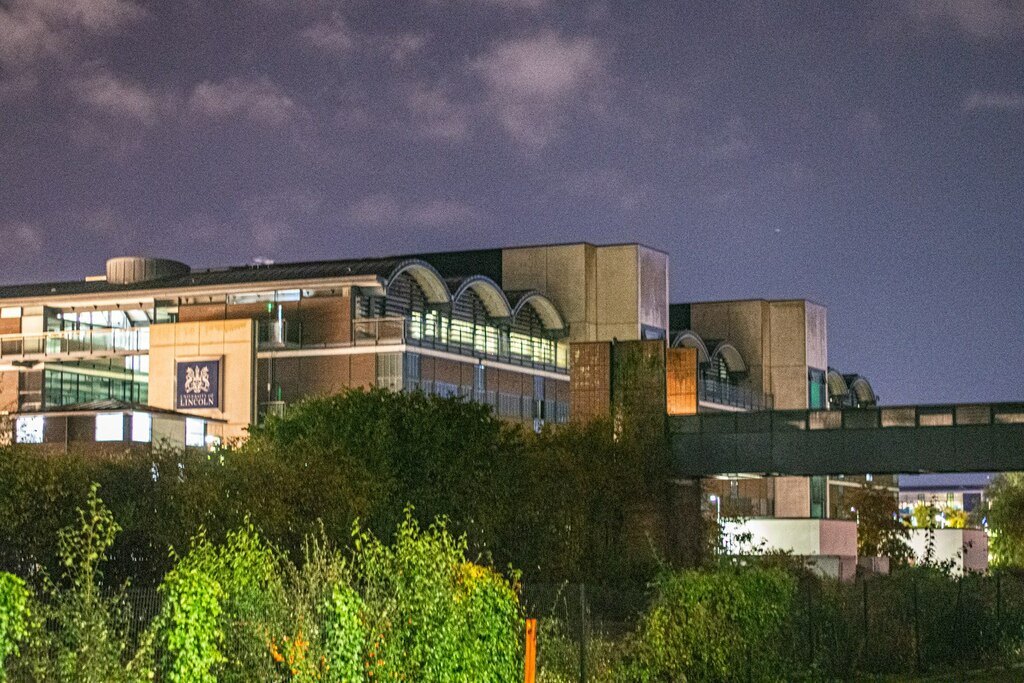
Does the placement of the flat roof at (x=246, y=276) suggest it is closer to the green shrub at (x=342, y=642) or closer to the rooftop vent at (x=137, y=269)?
the rooftop vent at (x=137, y=269)

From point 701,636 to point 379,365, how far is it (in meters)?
48.9

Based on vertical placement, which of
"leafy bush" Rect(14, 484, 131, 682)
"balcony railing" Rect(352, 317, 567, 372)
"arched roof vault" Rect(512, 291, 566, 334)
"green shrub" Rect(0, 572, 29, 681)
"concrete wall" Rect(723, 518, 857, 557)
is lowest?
"concrete wall" Rect(723, 518, 857, 557)

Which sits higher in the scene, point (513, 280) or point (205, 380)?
point (513, 280)

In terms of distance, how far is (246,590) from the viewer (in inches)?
761

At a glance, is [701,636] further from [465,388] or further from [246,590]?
[465,388]

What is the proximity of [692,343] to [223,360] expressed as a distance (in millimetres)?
33412

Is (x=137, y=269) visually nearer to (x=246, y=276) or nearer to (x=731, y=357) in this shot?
(x=246, y=276)

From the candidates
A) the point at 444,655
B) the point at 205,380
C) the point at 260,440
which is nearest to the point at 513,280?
the point at 205,380

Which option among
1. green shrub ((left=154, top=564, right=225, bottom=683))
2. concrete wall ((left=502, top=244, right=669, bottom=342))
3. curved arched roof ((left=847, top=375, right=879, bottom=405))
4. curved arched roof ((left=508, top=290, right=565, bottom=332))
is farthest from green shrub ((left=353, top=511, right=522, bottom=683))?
curved arched roof ((left=847, top=375, right=879, bottom=405))

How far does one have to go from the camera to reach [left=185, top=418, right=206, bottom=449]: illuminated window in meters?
74.1

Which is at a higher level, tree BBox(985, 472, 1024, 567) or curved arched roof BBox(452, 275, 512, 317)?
curved arched roof BBox(452, 275, 512, 317)

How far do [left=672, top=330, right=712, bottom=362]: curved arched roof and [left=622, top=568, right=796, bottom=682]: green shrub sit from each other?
6696 cm

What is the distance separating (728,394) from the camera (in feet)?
341

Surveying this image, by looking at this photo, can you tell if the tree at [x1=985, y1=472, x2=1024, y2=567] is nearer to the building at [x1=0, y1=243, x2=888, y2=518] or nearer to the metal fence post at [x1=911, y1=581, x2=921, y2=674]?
the building at [x1=0, y1=243, x2=888, y2=518]
